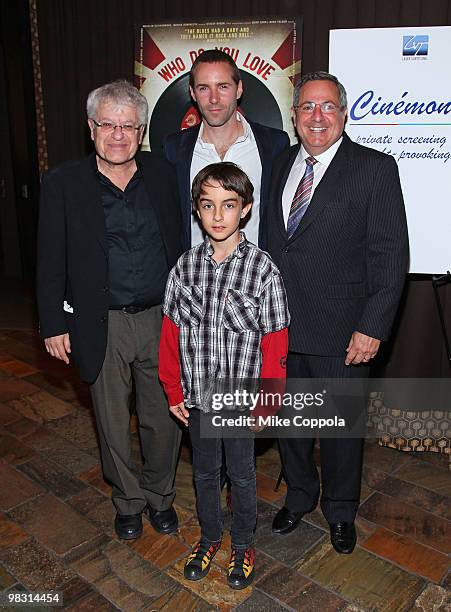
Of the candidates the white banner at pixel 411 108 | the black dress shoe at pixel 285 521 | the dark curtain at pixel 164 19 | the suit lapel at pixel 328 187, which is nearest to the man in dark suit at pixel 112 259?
the suit lapel at pixel 328 187

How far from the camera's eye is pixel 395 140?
2.79 metres

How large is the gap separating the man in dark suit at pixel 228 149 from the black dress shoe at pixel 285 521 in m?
1.11

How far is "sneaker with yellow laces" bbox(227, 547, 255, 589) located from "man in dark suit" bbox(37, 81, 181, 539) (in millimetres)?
542

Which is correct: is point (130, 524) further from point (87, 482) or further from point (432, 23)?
point (432, 23)

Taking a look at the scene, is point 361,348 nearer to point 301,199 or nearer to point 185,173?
point 301,199

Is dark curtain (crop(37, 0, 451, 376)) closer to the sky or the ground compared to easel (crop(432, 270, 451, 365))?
closer to the sky

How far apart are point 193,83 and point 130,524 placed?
69.3 inches

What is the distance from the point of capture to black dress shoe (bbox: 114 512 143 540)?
8.17ft

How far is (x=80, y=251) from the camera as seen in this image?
2178mm

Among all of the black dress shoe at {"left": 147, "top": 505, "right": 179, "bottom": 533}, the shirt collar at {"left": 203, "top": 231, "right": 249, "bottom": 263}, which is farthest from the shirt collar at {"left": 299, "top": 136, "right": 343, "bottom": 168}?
the black dress shoe at {"left": 147, "top": 505, "right": 179, "bottom": 533}

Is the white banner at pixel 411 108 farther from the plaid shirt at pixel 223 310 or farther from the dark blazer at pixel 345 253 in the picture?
the plaid shirt at pixel 223 310

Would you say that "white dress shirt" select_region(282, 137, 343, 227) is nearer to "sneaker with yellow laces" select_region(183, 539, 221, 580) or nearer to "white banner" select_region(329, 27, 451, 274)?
"white banner" select_region(329, 27, 451, 274)

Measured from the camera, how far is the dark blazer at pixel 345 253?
2.12 m

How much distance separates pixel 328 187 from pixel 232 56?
116 centimetres
